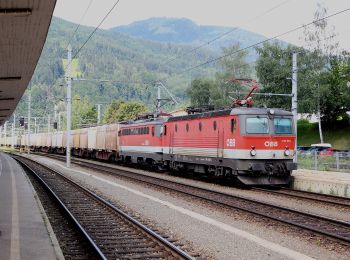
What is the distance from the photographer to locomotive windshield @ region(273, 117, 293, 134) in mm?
20281

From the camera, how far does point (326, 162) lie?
24422mm

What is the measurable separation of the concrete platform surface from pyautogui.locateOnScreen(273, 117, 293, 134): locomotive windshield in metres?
2.05

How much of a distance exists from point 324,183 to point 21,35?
12492mm

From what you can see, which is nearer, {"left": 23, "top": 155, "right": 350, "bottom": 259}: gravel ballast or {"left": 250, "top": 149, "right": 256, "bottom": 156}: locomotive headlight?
{"left": 23, "top": 155, "right": 350, "bottom": 259}: gravel ballast

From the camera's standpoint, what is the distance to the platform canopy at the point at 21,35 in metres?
9.48

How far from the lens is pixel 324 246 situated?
32.7ft

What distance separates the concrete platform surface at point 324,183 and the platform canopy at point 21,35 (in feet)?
37.0

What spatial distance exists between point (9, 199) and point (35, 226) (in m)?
5.02

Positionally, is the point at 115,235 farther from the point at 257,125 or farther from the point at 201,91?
the point at 201,91

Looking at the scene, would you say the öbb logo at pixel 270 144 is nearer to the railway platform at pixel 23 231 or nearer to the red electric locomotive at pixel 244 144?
the red electric locomotive at pixel 244 144

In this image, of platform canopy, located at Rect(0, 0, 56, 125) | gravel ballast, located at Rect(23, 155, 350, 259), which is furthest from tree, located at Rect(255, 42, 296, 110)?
platform canopy, located at Rect(0, 0, 56, 125)

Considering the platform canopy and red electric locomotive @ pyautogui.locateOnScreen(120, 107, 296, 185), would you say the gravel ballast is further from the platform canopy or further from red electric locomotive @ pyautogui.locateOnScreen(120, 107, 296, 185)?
the platform canopy

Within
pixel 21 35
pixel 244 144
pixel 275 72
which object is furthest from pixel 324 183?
pixel 275 72

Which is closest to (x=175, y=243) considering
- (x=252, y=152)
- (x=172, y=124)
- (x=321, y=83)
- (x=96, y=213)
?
(x=96, y=213)
